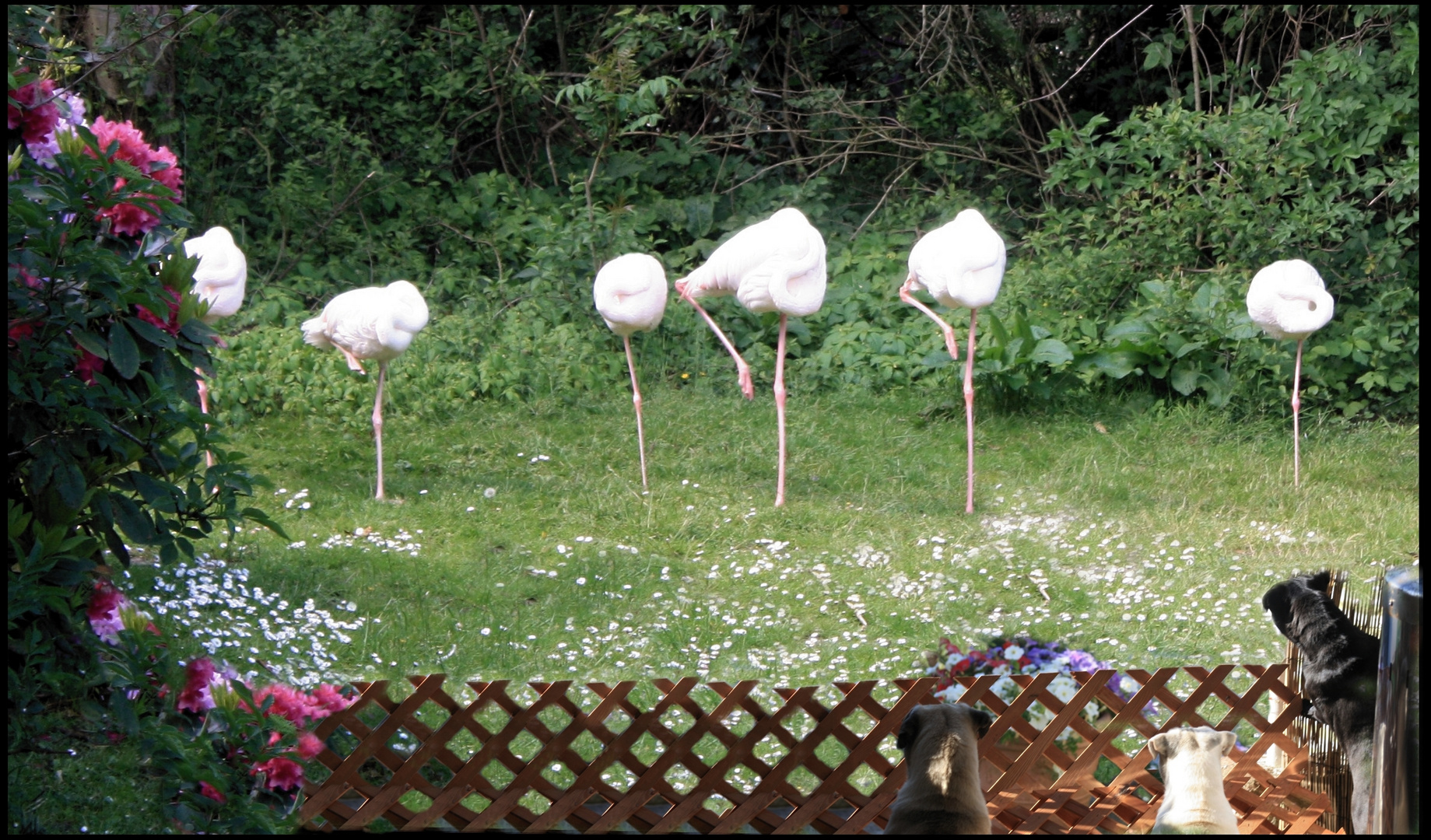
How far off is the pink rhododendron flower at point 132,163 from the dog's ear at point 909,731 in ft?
5.37

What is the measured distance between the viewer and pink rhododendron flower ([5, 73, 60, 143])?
2234 millimetres

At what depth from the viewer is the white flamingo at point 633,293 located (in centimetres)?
598

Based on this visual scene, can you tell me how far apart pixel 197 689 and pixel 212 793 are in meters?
0.25

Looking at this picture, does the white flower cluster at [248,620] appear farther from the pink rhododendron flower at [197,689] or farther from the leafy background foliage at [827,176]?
the leafy background foliage at [827,176]

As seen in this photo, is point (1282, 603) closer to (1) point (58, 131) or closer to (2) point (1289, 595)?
Answer: (2) point (1289, 595)

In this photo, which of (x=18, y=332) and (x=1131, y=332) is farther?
(x=1131, y=332)

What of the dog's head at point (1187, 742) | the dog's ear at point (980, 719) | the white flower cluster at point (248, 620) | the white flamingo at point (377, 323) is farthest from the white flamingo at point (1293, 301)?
the white flower cluster at point (248, 620)

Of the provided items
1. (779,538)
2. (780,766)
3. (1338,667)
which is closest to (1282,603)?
(1338,667)

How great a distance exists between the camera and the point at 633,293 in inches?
236

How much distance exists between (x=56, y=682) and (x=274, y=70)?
792cm

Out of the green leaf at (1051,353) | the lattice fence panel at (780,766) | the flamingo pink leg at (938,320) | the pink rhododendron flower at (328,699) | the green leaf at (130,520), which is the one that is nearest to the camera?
the green leaf at (130,520)

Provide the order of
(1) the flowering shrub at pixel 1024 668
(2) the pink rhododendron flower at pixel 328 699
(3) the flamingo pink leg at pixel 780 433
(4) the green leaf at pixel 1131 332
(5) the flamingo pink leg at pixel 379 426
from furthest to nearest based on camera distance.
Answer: (4) the green leaf at pixel 1131 332 → (3) the flamingo pink leg at pixel 780 433 → (5) the flamingo pink leg at pixel 379 426 → (1) the flowering shrub at pixel 1024 668 → (2) the pink rhododendron flower at pixel 328 699

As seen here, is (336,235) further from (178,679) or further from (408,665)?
(178,679)

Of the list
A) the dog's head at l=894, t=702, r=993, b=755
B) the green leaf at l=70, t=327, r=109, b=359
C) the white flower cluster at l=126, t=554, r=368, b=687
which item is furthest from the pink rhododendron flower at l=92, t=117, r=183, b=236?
the dog's head at l=894, t=702, r=993, b=755
